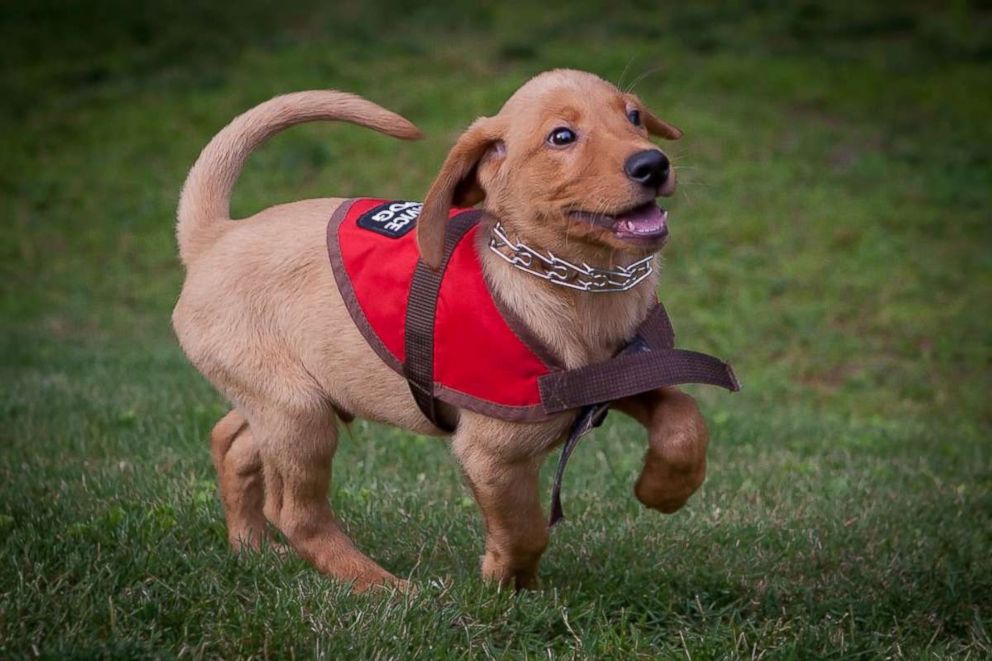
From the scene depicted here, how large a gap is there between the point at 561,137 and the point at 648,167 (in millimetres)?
325

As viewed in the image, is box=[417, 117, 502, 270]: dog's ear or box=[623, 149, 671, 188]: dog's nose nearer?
box=[623, 149, 671, 188]: dog's nose

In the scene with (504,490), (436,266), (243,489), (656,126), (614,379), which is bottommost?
(243,489)

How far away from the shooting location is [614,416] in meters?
7.96

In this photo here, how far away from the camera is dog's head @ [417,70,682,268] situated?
12.1 ft

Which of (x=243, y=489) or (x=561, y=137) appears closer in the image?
(x=561, y=137)

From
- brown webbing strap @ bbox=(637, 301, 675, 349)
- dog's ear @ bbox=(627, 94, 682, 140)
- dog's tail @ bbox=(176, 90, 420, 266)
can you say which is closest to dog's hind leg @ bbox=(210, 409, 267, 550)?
dog's tail @ bbox=(176, 90, 420, 266)

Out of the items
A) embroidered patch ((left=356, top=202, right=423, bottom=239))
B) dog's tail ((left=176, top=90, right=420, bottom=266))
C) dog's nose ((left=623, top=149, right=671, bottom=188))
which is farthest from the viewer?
dog's tail ((left=176, top=90, right=420, bottom=266))

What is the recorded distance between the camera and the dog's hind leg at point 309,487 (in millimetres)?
4355

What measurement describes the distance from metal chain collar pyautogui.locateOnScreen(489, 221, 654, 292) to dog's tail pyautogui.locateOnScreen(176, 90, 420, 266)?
3.65ft

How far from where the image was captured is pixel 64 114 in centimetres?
1786

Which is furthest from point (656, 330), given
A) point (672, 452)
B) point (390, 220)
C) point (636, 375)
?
point (390, 220)

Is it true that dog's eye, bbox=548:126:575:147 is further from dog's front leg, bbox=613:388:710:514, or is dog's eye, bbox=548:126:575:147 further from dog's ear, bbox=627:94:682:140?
dog's front leg, bbox=613:388:710:514

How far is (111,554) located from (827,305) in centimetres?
913

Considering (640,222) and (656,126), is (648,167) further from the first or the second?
(656,126)
